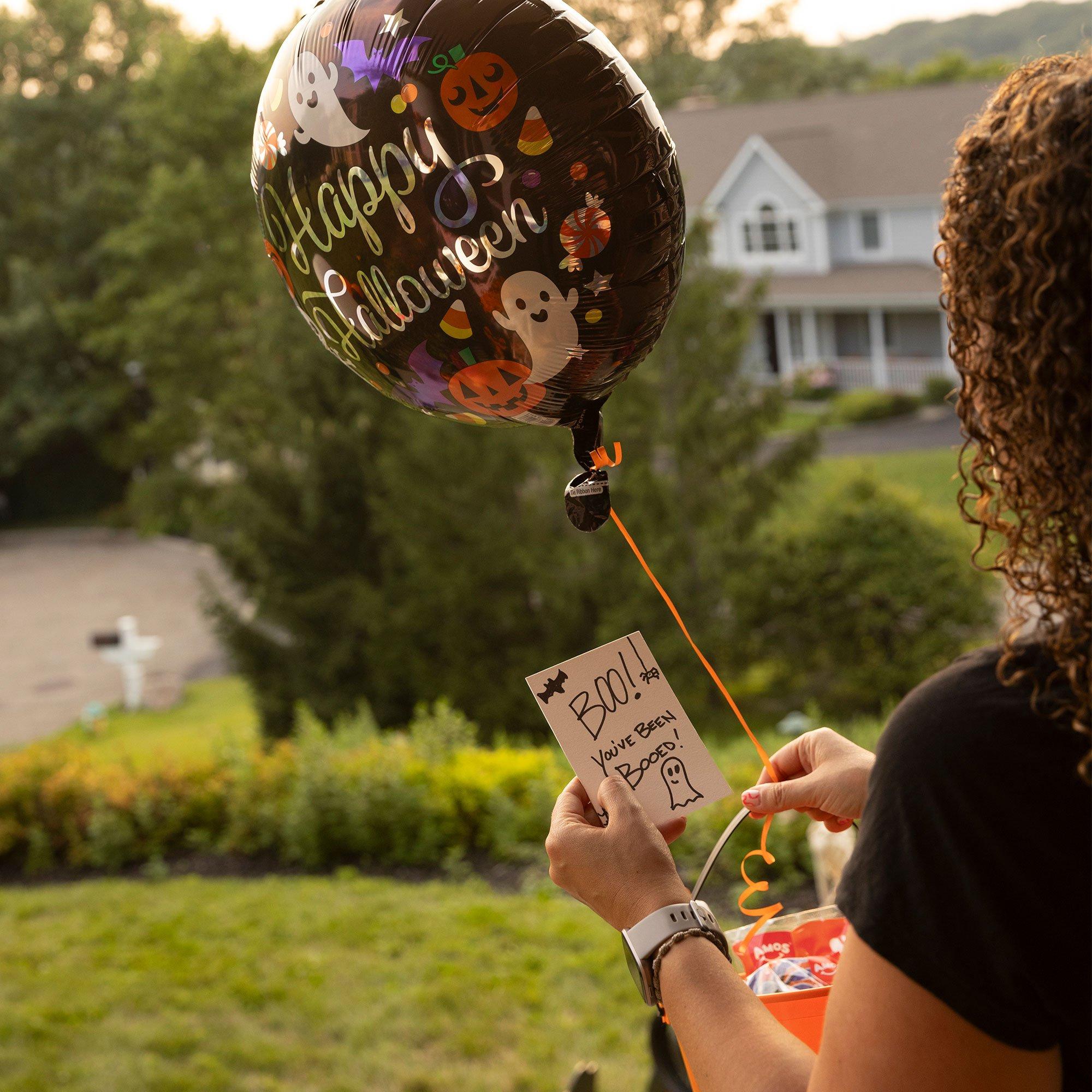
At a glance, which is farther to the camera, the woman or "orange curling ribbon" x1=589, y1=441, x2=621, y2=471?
"orange curling ribbon" x1=589, y1=441, x2=621, y2=471

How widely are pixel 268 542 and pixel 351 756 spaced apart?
491 centimetres

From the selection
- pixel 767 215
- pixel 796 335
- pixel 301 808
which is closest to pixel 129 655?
pixel 301 808

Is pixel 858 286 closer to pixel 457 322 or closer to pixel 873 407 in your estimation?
pixel 873 407

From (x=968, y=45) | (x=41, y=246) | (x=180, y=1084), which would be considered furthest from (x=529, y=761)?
(x=968, y=45)

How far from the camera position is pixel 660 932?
112 cm

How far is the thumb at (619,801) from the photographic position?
4.03ft

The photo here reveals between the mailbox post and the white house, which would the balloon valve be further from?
the white house

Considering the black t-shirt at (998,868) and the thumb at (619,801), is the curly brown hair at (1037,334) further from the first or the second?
the thumb at (619,801)

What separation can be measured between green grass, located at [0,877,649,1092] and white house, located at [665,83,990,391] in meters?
17.3

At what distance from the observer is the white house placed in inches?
807

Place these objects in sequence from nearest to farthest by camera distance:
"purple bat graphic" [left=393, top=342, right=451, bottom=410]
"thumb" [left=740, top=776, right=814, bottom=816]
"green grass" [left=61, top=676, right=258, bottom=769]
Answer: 1. "thumb" [left=740, top=776, right=814, bottom=816]
2. "purple bat graphic" [left=393, top=342, right=451, bottom=410]
3. "green grass" [left=61, top=676, right=258, bottom=769]

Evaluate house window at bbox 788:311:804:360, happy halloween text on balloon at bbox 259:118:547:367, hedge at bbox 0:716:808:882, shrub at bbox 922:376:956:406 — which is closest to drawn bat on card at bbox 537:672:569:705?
happy halloween text on balloon at bbox 259:118:547:367

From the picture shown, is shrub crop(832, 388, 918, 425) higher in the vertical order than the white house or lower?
lower

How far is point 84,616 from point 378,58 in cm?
1909
